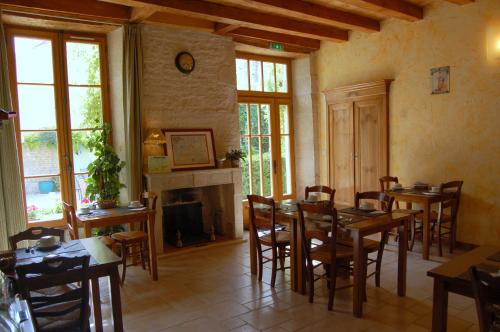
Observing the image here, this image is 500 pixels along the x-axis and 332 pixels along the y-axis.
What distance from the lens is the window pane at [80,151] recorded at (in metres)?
4.98

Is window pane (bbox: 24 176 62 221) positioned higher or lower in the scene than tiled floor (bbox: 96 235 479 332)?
higher

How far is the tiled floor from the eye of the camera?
3066mm

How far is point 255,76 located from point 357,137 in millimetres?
1944

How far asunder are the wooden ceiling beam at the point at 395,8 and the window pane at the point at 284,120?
2.49 meters

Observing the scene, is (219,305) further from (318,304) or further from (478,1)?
(478,1)

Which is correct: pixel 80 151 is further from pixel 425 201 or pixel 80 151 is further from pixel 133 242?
pixel 425 201

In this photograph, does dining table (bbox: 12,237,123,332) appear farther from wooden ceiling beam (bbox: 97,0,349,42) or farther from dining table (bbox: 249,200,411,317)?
wooden ceiling beam (bbox: 97,0,349,42)

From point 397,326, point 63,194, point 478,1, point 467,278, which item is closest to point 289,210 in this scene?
point 397,326

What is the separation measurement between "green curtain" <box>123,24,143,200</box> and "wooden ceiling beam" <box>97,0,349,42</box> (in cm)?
71

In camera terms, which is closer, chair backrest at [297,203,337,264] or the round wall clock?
chair backrest at [297,203,337,264]

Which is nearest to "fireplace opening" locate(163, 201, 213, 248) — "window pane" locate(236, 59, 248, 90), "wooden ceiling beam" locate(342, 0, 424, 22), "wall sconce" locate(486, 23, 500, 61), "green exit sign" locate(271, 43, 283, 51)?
"window pane" locate(236, 59, 248, 90)

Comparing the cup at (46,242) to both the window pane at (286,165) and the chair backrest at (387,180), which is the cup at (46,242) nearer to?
the chair backrest at (387,180)

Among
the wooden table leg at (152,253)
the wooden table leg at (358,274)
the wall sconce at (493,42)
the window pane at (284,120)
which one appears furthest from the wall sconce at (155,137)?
the wall sconce at (493,42)

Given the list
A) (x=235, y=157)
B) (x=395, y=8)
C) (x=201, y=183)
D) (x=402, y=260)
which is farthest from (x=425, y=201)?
(x=201, y=183)
